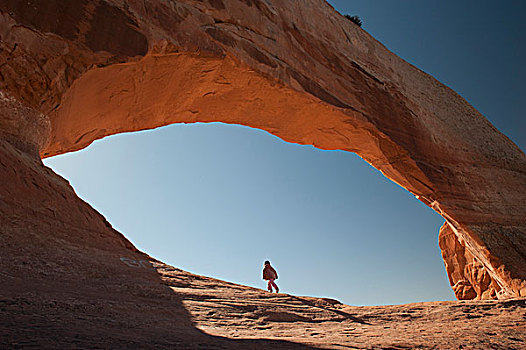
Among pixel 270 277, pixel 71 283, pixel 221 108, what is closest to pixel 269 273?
pixel 270 277

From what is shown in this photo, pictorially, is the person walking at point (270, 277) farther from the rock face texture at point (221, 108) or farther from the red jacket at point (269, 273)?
the rock face texture at point (221, 108)

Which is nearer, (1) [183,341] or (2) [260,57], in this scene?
(1) [183,341]

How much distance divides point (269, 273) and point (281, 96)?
396cm

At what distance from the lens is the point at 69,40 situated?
528cm

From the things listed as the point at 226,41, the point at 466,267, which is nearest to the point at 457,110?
the point at 466,267

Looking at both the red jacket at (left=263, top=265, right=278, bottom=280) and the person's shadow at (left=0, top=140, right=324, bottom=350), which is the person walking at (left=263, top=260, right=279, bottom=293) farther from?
the person's shadow at (left=0, top=140, right=324, bottom=350)

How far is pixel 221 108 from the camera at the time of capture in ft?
26.8

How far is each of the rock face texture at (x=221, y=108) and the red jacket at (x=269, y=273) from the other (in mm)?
3377

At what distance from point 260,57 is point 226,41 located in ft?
2.63

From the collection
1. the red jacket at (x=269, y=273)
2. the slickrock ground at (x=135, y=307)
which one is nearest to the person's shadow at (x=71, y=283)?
the slickrock ground at (x=135, y=307)

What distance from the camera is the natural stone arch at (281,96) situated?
5422mm

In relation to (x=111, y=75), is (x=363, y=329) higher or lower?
lower

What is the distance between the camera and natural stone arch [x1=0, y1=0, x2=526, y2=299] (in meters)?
5.42

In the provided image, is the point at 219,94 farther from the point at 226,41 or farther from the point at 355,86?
the point at 355,86
